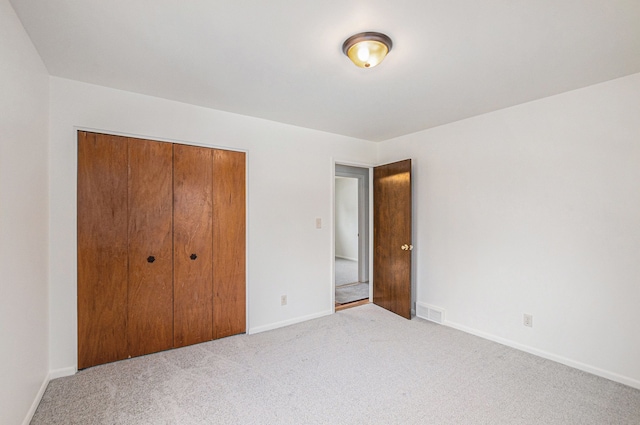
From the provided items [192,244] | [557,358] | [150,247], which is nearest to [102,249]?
[150,247]

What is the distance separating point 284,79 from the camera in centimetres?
234

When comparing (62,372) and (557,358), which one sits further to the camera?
(557,358)

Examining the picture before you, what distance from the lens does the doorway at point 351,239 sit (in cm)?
485

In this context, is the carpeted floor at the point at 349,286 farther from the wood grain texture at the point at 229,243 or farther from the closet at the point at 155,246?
the closet at the point at 155,246

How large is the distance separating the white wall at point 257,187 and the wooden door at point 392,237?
0.53 m

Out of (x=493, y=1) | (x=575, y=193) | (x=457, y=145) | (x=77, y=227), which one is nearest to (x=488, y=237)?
(x=575, y=193)

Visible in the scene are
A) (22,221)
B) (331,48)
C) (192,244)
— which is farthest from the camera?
(192,244)

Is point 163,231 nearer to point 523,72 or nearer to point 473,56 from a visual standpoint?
point 473,56

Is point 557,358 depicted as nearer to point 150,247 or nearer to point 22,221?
point 150,247

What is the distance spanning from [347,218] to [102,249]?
6.31m

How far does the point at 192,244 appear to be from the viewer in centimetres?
290

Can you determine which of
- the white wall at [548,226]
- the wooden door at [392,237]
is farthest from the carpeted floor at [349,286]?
the white wall at [548,226]

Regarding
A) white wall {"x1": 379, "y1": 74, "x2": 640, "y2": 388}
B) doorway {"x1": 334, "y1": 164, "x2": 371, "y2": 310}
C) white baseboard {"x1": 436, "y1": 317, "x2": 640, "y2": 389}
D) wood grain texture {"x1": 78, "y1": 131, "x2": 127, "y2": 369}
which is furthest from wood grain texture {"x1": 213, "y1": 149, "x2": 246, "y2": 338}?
white baseboard {"x1": 436, "y1": 317, "x2": 640, "y2": 389}

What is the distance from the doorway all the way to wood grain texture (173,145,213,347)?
1885mm
